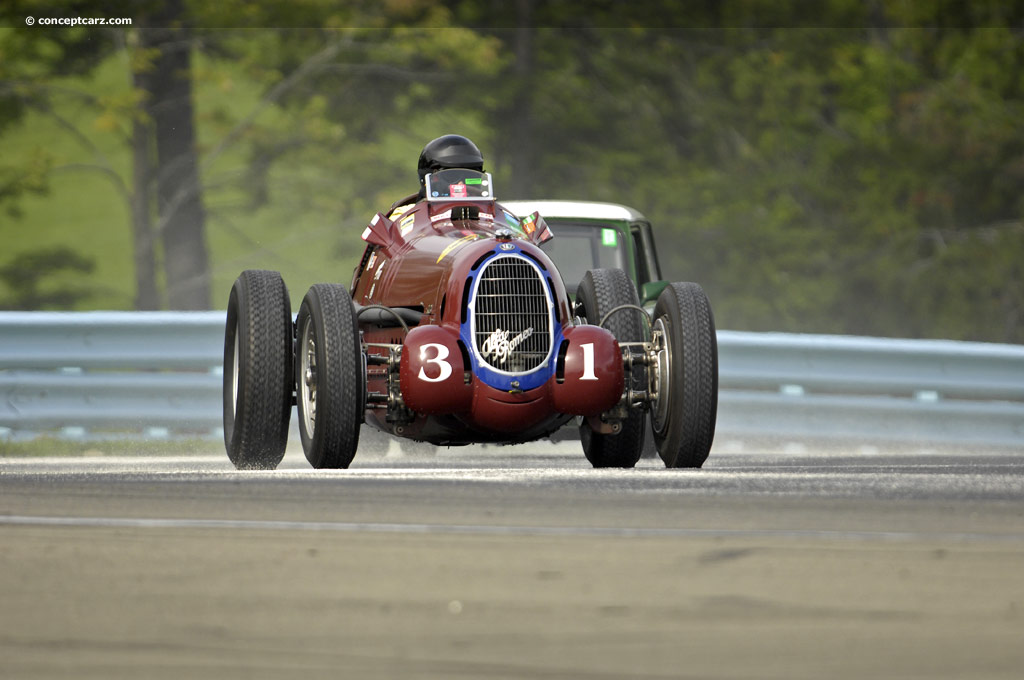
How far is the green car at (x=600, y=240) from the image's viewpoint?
14.0 m

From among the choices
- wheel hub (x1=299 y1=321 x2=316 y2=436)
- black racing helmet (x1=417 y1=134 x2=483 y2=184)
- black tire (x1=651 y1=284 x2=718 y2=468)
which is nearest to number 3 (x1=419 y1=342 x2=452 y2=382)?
wheel hub (x1=299 y1=321 x2=316 y2=436)

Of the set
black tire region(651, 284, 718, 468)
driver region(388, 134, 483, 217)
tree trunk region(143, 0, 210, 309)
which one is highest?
tree trunk region(143, 0, 210, 309)

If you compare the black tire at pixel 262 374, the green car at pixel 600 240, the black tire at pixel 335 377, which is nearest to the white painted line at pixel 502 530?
the black tire at pixel 335 377

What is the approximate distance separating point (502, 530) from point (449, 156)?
4.78 meters

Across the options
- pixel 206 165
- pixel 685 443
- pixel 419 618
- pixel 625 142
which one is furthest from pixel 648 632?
pixel 625 142

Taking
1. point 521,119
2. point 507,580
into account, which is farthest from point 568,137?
point 507,580

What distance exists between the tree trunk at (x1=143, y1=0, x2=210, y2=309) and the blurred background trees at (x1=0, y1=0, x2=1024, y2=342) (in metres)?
0.03

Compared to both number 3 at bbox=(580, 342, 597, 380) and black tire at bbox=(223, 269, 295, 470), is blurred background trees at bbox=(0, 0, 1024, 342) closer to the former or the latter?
black tire at bbox=(223, 269, 295, 470)

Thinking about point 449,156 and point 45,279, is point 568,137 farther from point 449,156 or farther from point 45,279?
point 449,156

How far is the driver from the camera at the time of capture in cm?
1105

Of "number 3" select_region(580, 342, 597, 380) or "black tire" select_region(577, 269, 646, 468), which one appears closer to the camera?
"number 3" select_region(580, 342, 597, 380)

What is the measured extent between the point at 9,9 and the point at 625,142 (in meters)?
9.88

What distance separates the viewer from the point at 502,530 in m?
6.60

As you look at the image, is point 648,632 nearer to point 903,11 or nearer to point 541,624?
point 541,624
